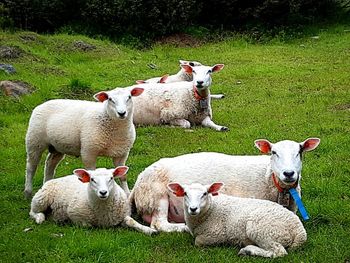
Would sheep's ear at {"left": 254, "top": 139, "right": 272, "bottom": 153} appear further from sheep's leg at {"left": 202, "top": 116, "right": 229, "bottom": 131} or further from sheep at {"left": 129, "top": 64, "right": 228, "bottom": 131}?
sheep at {"left": 129, "top": 64, "right": 228, "bottom": 131}

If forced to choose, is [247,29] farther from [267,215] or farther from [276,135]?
[267,215]

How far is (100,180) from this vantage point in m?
6.73

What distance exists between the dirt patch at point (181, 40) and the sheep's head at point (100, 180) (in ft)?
55.1

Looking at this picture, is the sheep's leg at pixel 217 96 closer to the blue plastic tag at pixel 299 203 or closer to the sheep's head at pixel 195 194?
the blue plastic tag at pixel 299 203

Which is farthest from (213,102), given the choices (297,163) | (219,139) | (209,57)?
(297,163)

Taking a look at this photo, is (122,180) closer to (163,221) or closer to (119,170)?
(119,170)

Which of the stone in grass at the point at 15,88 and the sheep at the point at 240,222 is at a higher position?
the sheep at the point at 240,222

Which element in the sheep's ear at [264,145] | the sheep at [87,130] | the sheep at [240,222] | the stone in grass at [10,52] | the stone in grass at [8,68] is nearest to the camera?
the sheep at [240,222]

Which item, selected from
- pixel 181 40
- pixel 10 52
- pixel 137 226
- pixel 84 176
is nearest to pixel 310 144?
pixel 137 226

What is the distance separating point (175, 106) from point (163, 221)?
5.85 meters

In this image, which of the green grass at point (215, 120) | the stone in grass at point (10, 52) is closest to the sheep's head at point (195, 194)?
the green grass at point (215, 120)

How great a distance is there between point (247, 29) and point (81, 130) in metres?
17.8

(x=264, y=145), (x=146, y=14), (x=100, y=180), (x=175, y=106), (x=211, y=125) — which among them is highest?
(x=264, y=145)

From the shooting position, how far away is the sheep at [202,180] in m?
6.84
